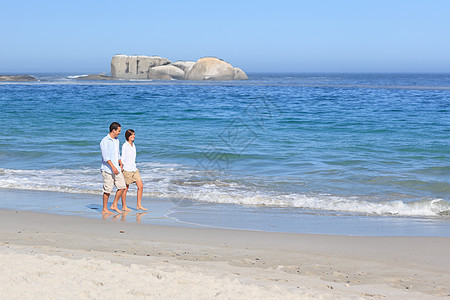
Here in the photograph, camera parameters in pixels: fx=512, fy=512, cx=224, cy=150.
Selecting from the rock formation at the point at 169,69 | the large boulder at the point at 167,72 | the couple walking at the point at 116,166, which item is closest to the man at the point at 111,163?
the couple walking at the point at 116,166

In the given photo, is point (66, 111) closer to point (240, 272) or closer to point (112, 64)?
point (240, 272)

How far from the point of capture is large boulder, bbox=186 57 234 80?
86062 mm

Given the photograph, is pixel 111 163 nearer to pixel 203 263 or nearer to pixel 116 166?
pixel 116 166

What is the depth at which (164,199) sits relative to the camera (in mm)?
9328

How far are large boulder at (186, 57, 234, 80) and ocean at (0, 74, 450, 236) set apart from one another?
61.3 meters

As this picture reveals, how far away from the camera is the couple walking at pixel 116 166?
7.92m

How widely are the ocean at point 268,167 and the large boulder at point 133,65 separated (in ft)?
232

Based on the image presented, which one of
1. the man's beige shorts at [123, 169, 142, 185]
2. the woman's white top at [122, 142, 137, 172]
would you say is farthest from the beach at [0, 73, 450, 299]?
the woman's white top at [122, 142, 137, 172]

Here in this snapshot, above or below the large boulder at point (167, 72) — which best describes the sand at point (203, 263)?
below

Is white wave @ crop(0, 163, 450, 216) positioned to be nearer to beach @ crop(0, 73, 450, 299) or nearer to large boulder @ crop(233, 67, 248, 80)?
beach @ crop(0, 73, 450, 299)

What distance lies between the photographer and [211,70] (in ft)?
282

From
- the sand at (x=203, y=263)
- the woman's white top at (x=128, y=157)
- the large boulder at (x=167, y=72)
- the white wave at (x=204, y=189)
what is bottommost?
the white wave at (x=204, y=189)

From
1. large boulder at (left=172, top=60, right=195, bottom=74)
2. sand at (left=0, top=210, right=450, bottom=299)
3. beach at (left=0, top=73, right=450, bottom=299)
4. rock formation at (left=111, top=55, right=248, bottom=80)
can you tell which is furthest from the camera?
large boulder at (left=172, top=60, right=195, bottom=74)

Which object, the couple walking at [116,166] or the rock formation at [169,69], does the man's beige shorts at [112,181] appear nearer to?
the couple walking at [116,166]
